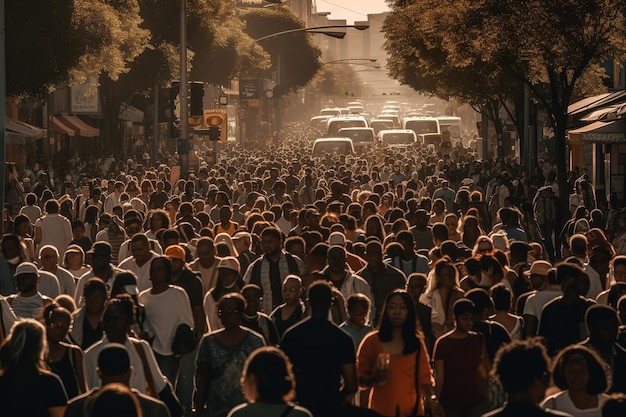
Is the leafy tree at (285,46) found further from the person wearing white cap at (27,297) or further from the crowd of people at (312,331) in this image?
the person wearing white cap at (27,297)

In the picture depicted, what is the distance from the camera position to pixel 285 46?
12556 cm

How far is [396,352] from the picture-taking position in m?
8.90

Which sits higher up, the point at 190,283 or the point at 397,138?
the point at 397,138

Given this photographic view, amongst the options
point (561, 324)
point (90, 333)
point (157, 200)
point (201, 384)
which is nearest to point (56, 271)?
point (90, 333)

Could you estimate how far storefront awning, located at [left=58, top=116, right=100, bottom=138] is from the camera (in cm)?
6494

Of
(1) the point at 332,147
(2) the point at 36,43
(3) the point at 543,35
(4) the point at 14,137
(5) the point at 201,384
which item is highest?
(2) the point at 36,43

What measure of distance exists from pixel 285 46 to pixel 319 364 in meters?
118

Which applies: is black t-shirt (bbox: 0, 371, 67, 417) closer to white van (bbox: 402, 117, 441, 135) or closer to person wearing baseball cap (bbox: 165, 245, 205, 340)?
person wearing baseball cap (bbox: 165, 245, 205, 340)

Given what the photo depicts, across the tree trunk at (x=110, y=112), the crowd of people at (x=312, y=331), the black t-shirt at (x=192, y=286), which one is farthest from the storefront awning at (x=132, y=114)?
the black t-shirt at (x=192, y=286)

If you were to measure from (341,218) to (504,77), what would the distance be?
25.6 meters

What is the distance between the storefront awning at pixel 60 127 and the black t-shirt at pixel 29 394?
5592cm

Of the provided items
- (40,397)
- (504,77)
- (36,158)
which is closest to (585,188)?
(504,77)

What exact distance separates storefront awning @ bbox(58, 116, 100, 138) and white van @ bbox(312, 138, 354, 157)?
48.9ft

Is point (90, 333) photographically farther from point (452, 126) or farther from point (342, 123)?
point (452, 126)
